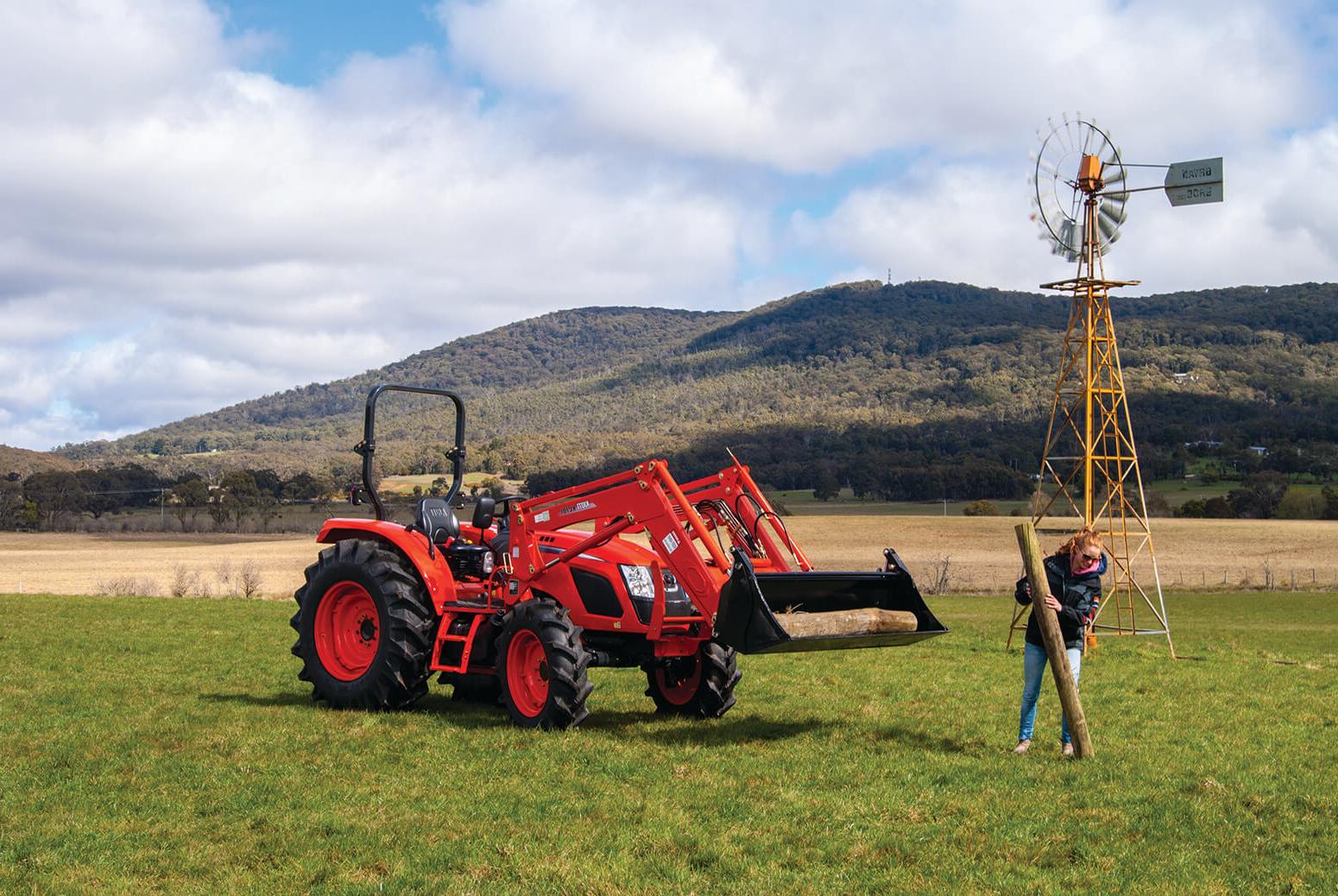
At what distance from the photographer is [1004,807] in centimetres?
805

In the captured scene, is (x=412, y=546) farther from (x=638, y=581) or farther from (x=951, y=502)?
(x=951, y=502)

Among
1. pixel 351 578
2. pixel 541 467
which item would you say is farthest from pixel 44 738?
pixel 541 467

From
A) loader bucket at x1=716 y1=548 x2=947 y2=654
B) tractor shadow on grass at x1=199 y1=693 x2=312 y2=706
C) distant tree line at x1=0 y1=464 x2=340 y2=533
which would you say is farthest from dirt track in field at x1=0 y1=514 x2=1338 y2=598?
loader bucket at x1=716 y1=548 x2=947 y2=654

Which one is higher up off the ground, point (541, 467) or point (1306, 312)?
point (1306, 312)

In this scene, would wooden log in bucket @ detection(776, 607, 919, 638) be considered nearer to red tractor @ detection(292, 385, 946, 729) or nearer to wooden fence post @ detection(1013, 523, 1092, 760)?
red tractor @ detection(292, 385, 946, 729)

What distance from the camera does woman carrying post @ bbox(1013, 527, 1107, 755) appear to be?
10.0m

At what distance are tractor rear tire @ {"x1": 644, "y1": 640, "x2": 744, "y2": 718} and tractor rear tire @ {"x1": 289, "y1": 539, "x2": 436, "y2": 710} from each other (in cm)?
229

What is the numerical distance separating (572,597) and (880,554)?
52675 millimetres

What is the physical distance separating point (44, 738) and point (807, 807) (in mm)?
6766

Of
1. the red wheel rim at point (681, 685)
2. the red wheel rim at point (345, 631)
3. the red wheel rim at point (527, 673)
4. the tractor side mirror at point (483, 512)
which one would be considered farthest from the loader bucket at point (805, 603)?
the red wheel rim at point (345, 631)

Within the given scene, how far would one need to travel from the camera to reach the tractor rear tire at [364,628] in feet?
37.9

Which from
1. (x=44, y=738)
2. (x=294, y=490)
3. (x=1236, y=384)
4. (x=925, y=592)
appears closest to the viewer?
(x=44, y=738)

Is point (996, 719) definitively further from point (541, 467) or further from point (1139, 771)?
point (541, 467)

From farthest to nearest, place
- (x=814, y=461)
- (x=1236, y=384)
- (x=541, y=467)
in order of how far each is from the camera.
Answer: (x=1236, y=384)
(x=814, y=461)
(x=541, y=467)
